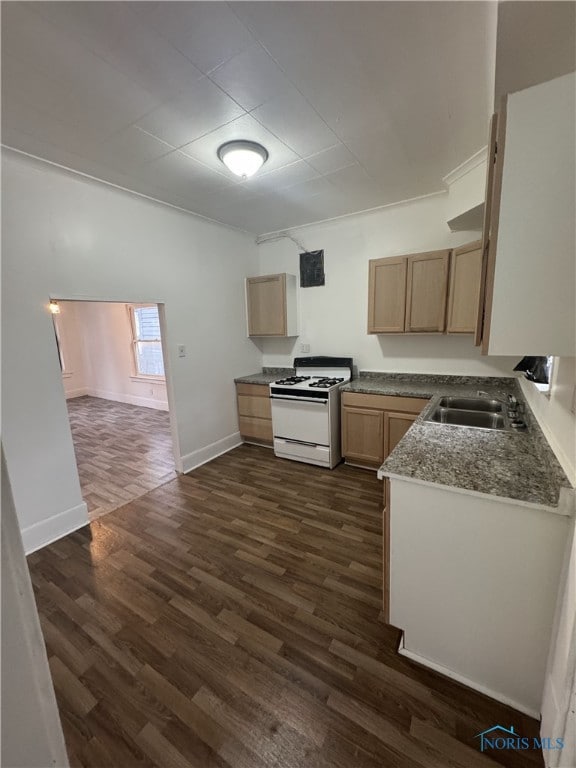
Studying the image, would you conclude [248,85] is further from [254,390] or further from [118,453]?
[118,453]

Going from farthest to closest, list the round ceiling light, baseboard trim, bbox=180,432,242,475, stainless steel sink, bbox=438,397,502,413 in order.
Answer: baseboard trim, bbox=180,432,242,475
stainless steel sink, bbox=438,397,502,413
the round ceiling light

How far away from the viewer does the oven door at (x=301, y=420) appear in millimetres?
3266

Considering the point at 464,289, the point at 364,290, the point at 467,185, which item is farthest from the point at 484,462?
the point at 364,290

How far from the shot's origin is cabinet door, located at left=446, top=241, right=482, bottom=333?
264 cm

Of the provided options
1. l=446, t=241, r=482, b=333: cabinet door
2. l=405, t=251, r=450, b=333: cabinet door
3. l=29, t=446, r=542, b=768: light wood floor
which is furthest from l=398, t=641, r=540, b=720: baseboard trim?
l=405, t=251, r=450, b=333: cabinet door

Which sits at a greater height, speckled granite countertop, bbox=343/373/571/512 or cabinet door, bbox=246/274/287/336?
cabinet door, bbox=246/274/287/336

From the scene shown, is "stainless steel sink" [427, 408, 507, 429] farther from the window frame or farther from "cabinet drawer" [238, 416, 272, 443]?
the window frame

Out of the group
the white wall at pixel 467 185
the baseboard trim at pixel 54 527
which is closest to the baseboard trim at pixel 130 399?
the baseboard trim at pixel 54 527

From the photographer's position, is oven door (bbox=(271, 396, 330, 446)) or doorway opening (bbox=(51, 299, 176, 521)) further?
doorway opening (bbox=(51, 299, 176, 521))

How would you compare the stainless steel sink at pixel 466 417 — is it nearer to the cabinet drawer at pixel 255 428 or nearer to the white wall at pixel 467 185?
the white wall at pixel 467 185

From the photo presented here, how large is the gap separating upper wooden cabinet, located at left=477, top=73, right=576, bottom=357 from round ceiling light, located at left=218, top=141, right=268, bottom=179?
1578 mm

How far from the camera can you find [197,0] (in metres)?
1.14

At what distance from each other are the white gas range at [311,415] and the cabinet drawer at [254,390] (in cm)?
24

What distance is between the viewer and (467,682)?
1369mm
